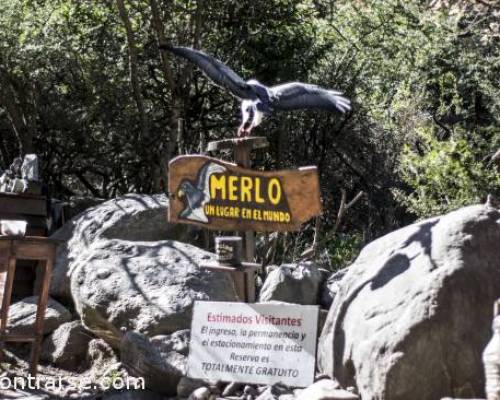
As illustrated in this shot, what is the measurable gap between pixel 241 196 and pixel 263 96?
0.80m

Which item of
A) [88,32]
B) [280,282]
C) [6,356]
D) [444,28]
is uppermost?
[444,28]

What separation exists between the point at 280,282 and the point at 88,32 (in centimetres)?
583

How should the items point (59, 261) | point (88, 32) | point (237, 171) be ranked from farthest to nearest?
point (88, 32) → point (59, 261) → point (237, 171)

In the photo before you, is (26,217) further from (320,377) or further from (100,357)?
(320,377)

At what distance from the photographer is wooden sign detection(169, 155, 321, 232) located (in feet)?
22.2

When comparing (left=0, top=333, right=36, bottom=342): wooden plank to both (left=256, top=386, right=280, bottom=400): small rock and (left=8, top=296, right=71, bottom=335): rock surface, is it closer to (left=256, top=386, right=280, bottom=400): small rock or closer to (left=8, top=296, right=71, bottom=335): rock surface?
(left=8, top=296, right=71, bottom=335): rock surface

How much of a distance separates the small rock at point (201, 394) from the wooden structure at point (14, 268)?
6.66 ft

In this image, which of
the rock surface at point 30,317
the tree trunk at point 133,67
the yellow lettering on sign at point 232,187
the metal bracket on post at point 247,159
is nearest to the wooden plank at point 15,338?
the rock surface at point 30,317

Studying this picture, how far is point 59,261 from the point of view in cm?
970

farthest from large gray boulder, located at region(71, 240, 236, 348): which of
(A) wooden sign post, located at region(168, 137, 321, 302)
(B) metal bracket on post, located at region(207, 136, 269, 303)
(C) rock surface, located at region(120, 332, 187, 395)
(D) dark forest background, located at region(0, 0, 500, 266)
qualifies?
(D) dark forest background, located at region(0, 0, 500, 266)

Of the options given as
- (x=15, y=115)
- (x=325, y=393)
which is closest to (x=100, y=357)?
(x=325, y=393)

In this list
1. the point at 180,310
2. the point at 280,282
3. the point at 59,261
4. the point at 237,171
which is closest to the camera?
the point at 237,171

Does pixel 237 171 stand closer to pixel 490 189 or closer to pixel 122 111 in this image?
pixel 490 189

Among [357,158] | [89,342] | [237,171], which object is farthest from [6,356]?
[357,158]
